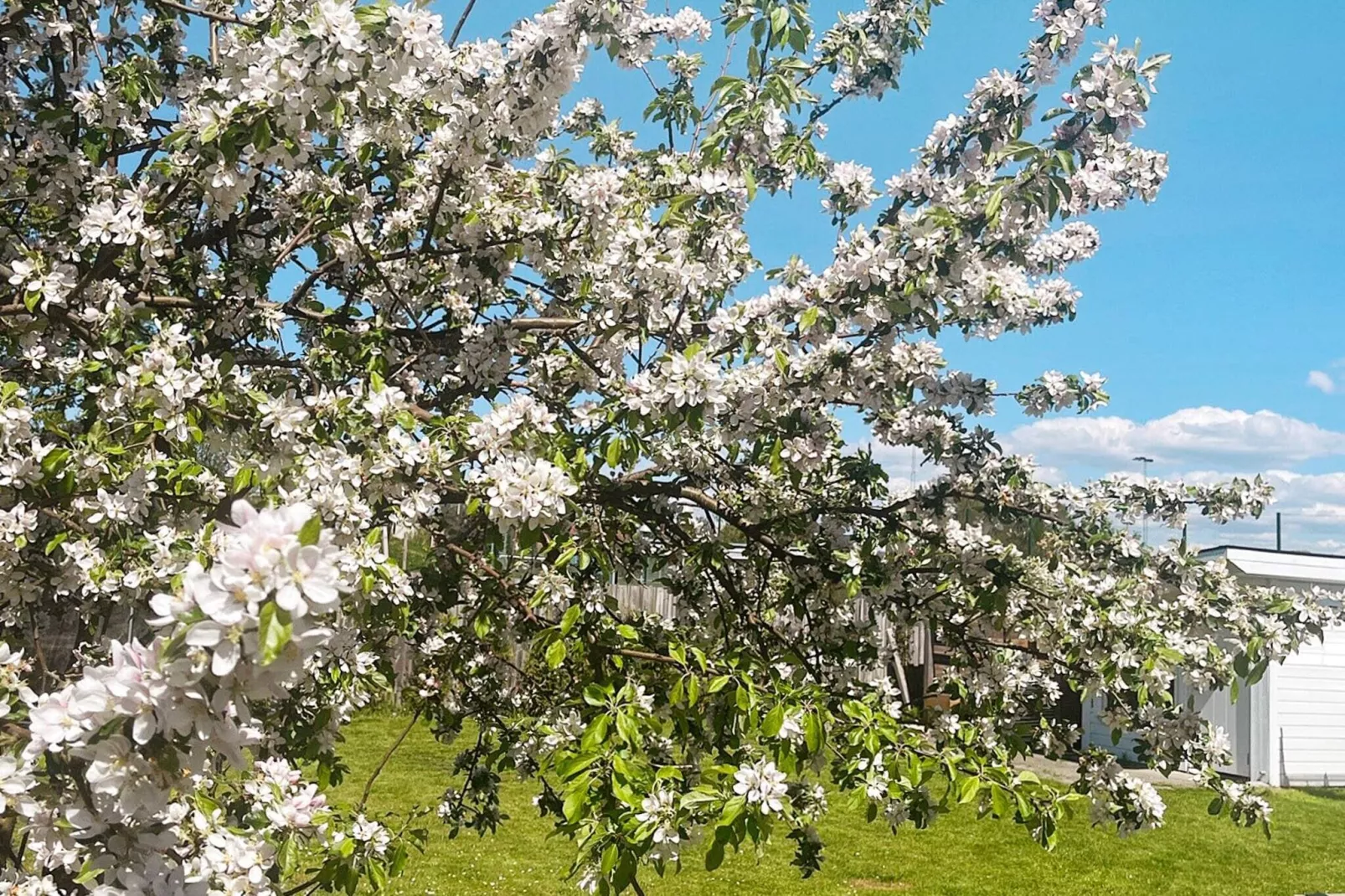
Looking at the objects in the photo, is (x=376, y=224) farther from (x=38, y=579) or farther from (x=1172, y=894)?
(x=1172, y=894)

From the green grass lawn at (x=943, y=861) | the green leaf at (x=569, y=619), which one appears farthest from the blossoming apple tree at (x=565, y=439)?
the green grass lawn at (x=943, y=861)

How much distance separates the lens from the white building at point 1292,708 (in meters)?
12.2

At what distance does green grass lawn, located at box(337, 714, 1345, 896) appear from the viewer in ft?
21.9

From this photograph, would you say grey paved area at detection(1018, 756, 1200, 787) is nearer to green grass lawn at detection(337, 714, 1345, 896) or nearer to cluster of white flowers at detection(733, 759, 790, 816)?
green grass lawn at detection(337, 714, 1345, 896)

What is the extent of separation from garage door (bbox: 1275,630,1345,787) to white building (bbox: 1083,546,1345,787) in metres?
0.01

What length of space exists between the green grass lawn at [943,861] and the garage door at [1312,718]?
2.37 metres

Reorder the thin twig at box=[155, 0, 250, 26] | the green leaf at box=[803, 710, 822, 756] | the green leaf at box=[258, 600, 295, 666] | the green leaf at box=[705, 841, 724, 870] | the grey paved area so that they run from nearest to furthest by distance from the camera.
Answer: the green leaf at box=[258, 600, 295, 666], the green leaf at box=[705, 841, 724, 870], the green leaf at box=[803, 710, 822, 756], the thin twig at box=[155, 0, 250, 26], the grey paved area

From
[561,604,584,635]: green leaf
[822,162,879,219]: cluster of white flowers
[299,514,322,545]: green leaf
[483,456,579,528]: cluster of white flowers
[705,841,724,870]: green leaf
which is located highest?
[822,162,879,219]: cluster of white flowers

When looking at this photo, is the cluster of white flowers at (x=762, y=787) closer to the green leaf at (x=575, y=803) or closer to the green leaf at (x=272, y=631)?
the green leaf at (x=575, y=803)

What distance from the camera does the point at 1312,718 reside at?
1256cm

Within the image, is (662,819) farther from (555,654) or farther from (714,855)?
(555,654)

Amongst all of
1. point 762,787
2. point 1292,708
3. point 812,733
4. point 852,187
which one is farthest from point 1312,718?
point 762,787

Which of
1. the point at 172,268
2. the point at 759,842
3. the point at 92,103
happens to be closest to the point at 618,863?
the point at 759,842

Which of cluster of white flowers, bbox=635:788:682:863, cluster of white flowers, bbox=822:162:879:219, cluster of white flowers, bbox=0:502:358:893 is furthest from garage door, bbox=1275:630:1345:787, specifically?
cluster of white flowers, bbox=0:502:358:893
